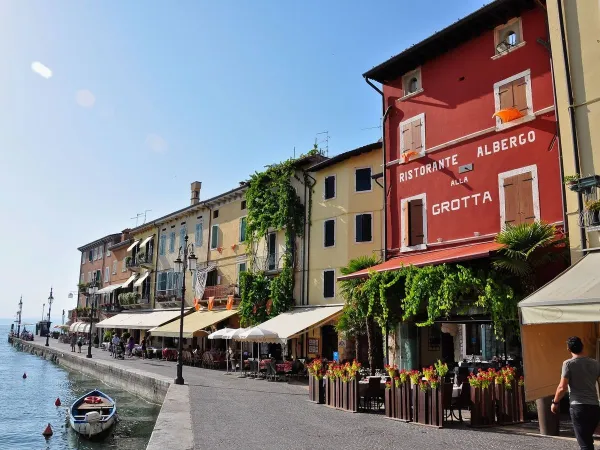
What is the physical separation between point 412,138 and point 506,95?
3587 millimetres

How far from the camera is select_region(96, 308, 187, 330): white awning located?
122 feet

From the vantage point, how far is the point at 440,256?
50.0 feet

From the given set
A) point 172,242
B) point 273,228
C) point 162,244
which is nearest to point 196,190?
point 172,242

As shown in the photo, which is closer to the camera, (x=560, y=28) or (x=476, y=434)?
(x=476, y=434)

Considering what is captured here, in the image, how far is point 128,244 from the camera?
169 feet

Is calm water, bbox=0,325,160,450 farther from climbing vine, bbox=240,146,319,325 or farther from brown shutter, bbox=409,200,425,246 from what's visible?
brown shutter, bbox=409,200,425,246

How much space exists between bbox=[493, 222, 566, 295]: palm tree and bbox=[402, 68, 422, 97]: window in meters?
7.09

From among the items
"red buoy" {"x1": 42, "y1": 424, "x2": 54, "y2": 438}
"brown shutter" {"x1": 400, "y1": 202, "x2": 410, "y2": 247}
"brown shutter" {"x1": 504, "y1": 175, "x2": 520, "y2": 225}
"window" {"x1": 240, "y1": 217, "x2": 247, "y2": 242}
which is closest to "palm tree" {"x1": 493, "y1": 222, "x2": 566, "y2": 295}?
"brown shutter" {"x1": 504, "y1": 175, "x2": 520, "y2": 225}

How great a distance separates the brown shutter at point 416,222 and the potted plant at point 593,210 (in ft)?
20.6

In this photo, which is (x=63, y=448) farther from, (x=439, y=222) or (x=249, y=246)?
(x=249, y=246)

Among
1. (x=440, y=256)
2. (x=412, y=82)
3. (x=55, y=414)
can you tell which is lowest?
(x=55, y=414)

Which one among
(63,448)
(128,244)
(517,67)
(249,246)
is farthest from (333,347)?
(128,244)

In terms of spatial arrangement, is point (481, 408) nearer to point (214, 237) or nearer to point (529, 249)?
point (529, 249)

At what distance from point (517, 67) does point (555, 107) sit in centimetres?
208
